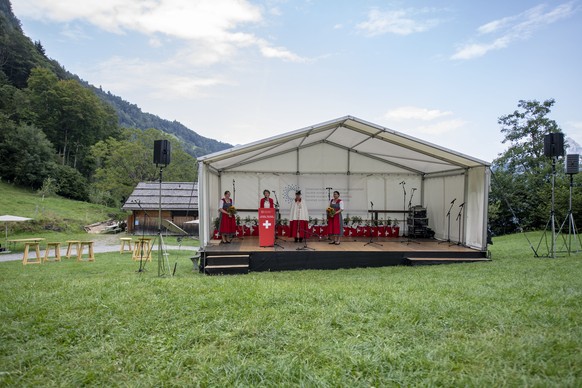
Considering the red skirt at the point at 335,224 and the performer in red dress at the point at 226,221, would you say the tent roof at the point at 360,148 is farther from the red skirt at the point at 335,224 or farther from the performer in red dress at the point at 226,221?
the red skirt at the point at 335,224

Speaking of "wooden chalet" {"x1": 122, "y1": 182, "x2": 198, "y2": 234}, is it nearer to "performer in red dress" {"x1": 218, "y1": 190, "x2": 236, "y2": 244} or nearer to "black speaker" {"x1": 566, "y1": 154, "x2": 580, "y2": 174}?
"performer in red dress" {"x1": 218, "y1": 190, "x2": 236, "y2": 244}

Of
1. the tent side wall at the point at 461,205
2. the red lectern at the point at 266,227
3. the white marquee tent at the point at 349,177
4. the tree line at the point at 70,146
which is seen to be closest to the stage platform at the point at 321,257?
the red lectern at the point at 266,227

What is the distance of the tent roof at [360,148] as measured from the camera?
8.27m

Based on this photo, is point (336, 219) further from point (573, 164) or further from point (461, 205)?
point (573, 164)

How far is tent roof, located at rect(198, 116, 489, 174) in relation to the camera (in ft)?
27.1

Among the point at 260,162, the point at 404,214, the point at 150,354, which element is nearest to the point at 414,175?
the point at 404,214

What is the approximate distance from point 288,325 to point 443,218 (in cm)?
890

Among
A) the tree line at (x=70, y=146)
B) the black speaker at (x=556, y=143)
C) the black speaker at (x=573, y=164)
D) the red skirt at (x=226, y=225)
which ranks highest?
the tree line at (x=70, y=146)

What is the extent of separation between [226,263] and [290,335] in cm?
471

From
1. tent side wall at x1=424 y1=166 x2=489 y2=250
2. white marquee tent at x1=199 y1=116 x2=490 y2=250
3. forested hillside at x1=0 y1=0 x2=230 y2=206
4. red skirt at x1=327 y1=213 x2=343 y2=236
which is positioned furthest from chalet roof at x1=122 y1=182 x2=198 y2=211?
tent side wall at x1=424 y1=166 x2=489 y2=250

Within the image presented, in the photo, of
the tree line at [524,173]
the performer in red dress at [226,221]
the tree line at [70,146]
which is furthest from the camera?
the tree line at [70,146]

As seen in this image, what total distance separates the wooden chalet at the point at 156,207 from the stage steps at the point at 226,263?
1499cm

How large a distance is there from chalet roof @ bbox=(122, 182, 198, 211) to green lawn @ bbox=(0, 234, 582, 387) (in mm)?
17881

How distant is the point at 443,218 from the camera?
434 inches
